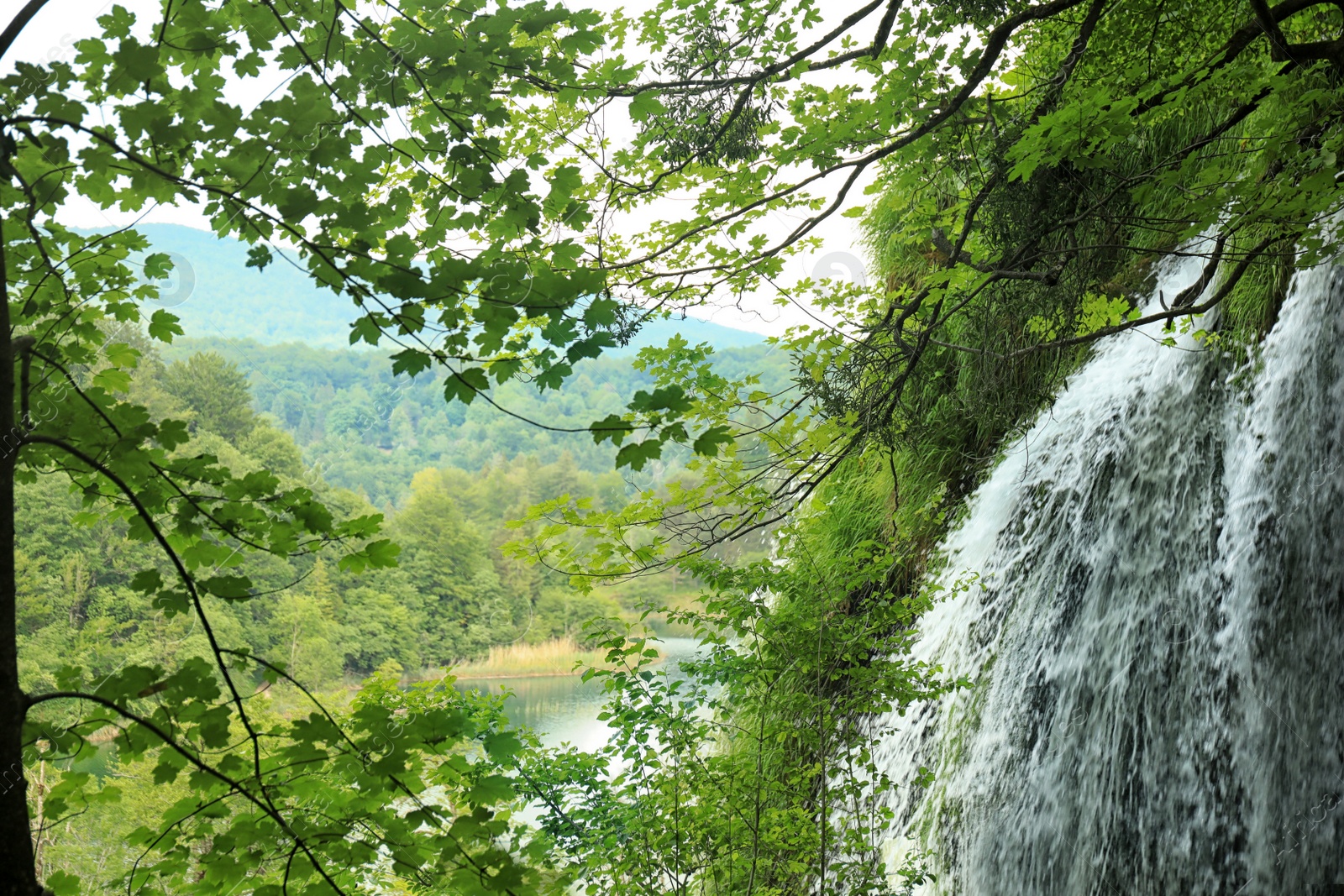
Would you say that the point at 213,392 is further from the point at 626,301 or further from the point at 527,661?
the point at 626,301

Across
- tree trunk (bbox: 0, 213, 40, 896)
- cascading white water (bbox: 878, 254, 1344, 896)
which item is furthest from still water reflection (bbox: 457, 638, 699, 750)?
tree trunk (bbox: 0, 213, 40, 896)

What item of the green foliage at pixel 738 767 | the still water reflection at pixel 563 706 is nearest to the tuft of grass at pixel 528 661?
the still water reflection at pixel 563 706

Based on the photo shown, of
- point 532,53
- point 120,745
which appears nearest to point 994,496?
point 532,53

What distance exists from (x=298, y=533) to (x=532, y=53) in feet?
3.92

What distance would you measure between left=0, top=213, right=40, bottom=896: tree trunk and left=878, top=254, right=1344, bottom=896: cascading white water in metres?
3.38

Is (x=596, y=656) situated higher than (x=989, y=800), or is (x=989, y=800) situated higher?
(x=596, y=656)

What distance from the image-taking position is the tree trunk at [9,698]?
110cm

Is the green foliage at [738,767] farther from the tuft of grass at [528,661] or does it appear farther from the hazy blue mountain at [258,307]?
the hazy blue mountain at [258,307]

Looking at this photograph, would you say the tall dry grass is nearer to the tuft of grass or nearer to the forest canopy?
the tuft of grass

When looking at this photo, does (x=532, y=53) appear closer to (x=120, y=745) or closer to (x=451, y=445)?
(x=120, y=745)

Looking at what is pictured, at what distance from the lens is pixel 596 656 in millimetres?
24234

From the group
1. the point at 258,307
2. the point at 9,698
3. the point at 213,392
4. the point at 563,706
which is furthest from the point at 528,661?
the point at 258,307

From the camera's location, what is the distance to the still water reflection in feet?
51.7

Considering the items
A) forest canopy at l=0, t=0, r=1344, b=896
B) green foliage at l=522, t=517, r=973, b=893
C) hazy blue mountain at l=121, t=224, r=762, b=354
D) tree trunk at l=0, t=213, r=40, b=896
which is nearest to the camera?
tree trunk at l=0, t=213, r=40, b=896
